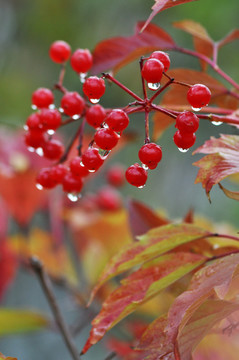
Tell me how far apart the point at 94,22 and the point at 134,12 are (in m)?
0.22

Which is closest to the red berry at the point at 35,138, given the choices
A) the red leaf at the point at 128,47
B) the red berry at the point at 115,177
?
the red leaf at the point at 128,47

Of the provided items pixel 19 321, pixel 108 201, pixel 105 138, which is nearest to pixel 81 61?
pixel 105 138

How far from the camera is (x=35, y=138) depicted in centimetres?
62

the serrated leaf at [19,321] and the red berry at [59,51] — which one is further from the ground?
the red berry at [59,51]

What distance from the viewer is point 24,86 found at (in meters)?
2.42

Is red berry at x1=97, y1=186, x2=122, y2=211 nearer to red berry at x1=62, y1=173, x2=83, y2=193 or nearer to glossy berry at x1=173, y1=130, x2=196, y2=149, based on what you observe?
red berry at x1=62, y1=173, x2=83, y2=193

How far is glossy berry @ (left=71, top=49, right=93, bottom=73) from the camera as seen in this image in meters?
0.62

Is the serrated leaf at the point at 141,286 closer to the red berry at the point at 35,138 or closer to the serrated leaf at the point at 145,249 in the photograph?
the serrated leaf at the point at 145,249

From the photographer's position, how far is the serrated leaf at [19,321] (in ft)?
3.15

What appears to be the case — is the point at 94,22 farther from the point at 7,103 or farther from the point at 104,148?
the point at 104,148

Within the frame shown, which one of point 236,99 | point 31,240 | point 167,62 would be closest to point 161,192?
point 31,240

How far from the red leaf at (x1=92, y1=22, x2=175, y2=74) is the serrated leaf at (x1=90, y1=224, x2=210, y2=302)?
0.80ft

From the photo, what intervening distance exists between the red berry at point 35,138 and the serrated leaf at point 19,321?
442 mm

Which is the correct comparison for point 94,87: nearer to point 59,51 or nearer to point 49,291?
point 59,51
